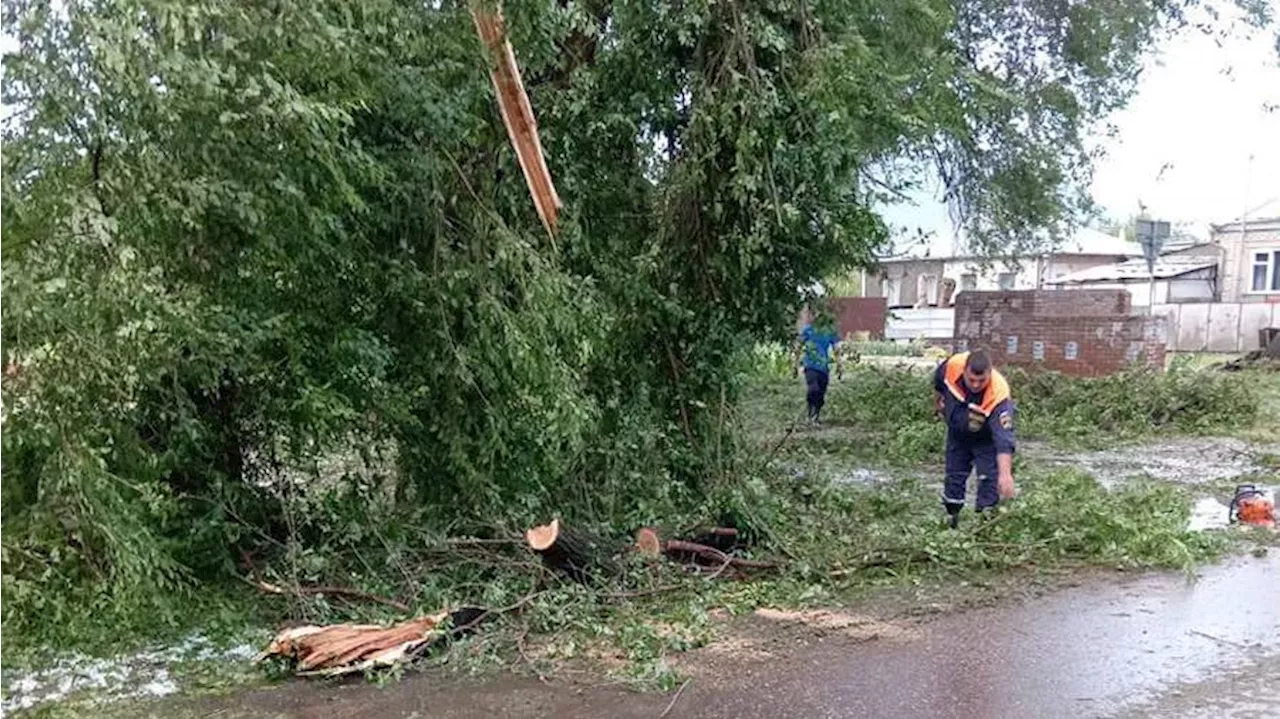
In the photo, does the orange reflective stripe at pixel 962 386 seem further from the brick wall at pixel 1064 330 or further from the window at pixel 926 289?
the window at pixel 926 289

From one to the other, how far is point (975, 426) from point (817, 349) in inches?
153

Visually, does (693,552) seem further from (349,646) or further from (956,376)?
(349,646)

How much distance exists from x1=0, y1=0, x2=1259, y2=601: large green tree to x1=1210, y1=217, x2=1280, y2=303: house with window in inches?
1277

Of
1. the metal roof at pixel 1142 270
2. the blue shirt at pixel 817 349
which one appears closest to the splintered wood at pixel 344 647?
the blue shirt at pixel 817 349

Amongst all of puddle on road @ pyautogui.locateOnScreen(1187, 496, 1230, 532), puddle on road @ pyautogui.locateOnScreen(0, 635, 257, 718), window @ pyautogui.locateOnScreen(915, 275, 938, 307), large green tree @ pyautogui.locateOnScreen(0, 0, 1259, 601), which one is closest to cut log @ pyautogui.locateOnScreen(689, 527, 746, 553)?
large green tree @ pyautogui.locateOnScreen(0, 0, 1259, 601)

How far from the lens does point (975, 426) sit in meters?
7.03

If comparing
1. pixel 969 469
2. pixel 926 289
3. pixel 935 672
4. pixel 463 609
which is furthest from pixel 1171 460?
pixel 926 289

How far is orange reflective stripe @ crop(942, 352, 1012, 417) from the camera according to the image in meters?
6.98

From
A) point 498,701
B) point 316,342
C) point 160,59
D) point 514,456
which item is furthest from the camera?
point 514,456

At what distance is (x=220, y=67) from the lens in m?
4.46

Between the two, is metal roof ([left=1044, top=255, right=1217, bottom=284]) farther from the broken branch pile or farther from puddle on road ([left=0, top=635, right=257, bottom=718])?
puddle on road ([left=0, top=635, right=257, bottom=718])

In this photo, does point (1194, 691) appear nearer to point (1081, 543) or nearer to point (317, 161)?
point (1081, 543)

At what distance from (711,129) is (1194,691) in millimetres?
4312

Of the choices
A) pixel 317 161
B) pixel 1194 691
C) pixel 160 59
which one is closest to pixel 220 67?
pixel 160 59
